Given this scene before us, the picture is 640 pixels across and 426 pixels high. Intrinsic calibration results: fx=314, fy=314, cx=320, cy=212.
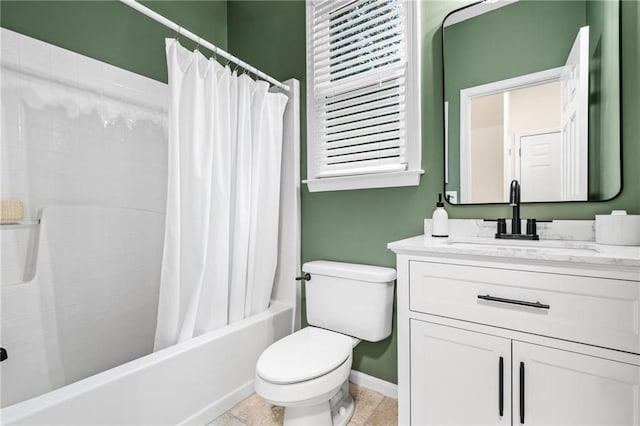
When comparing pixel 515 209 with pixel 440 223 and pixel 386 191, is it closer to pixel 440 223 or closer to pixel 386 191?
pixel 440 223

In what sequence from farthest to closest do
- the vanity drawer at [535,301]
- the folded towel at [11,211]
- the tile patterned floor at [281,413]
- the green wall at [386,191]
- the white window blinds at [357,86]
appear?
1. the white window blinds at [357,86]
2. the tile patterned floor at [281,413]
3. the folded towel at [11,211]
4. the green wall at [386,191]
5. the vanity drawer at [535,301]

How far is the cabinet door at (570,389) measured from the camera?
0.90m

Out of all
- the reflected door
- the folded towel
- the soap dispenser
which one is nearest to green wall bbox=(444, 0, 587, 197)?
the soap dispenser

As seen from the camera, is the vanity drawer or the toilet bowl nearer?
the vanity drawer

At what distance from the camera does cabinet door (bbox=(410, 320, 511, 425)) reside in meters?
1.08

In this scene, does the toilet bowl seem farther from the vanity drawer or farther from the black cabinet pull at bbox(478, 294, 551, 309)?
the black cabinet pull at bbox(478, 294, 551, 309)

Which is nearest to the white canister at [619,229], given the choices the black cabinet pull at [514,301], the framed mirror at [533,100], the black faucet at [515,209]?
Answer: the framed mirror at [533,100]

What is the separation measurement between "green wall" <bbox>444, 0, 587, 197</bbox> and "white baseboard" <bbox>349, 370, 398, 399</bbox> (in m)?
1.14

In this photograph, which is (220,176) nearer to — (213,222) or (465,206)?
(213,222)

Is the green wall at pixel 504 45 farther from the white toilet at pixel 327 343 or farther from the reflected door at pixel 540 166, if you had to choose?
the white toilet at pixel 327 343

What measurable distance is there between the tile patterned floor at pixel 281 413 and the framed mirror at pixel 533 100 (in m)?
1.14

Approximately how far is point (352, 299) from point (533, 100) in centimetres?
123

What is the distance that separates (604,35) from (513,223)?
804 mm

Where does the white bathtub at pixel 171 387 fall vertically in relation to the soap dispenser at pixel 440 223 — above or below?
below
